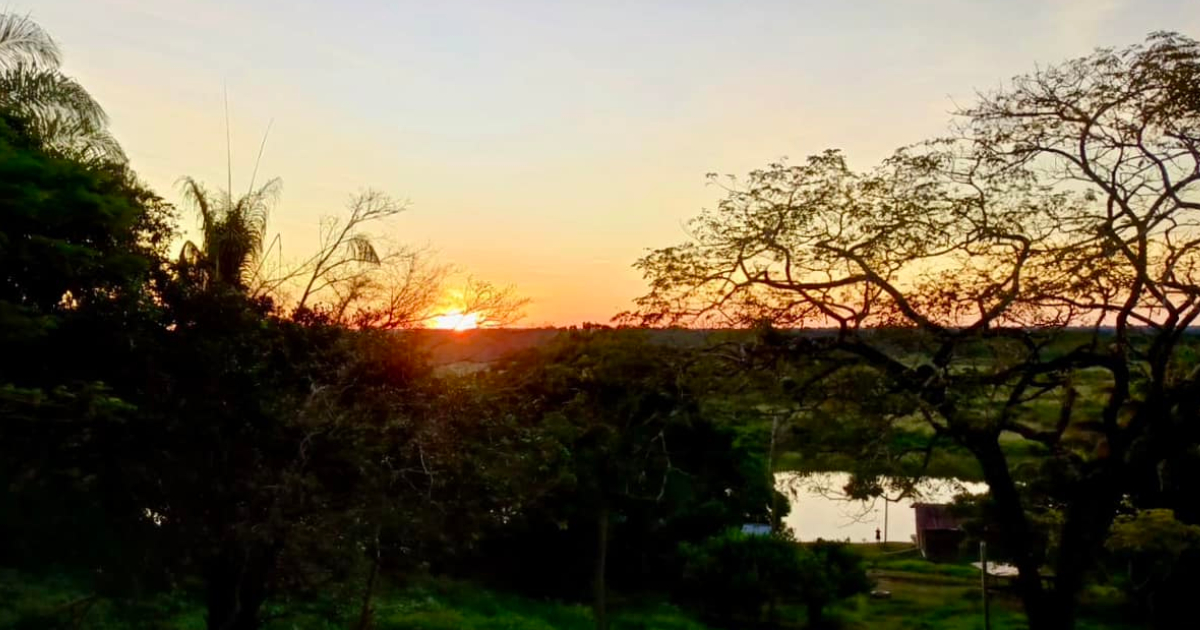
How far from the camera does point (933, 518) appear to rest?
31.5 m

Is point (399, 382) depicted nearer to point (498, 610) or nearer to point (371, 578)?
point (371, 578)

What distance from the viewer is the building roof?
31109 mm

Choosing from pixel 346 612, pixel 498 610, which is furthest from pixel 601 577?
pixel 346 612

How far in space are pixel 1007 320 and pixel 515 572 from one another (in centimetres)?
1305

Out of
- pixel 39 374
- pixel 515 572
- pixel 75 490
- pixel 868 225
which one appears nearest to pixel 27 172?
pixel 39 374

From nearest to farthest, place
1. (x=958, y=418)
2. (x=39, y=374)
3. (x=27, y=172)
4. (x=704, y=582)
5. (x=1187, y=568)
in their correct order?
1. (x=27, y=172)
2. (x=958, y=418)
3. (x=39, y=374)
4. (x=1187, y=568)
5. (x=704, y=582)

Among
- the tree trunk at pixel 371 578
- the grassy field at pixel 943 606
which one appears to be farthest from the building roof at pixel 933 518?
the tree trunk at pixel 371 578

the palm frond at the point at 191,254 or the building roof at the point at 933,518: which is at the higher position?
the palm frond at the point at 191,254

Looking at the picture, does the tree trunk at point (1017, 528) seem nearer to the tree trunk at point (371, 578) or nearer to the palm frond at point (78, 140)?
the tree trunk at point (371, 578)

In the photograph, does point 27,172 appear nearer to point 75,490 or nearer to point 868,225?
point 75,490

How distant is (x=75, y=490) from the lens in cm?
1060

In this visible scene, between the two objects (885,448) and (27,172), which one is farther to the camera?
(885,448)

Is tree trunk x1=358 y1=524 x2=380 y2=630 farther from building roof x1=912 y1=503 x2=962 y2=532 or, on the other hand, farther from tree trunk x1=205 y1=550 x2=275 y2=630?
building roof x1=912 y1=503 x2=962 y2=532

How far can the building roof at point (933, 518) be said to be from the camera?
3111 cm
